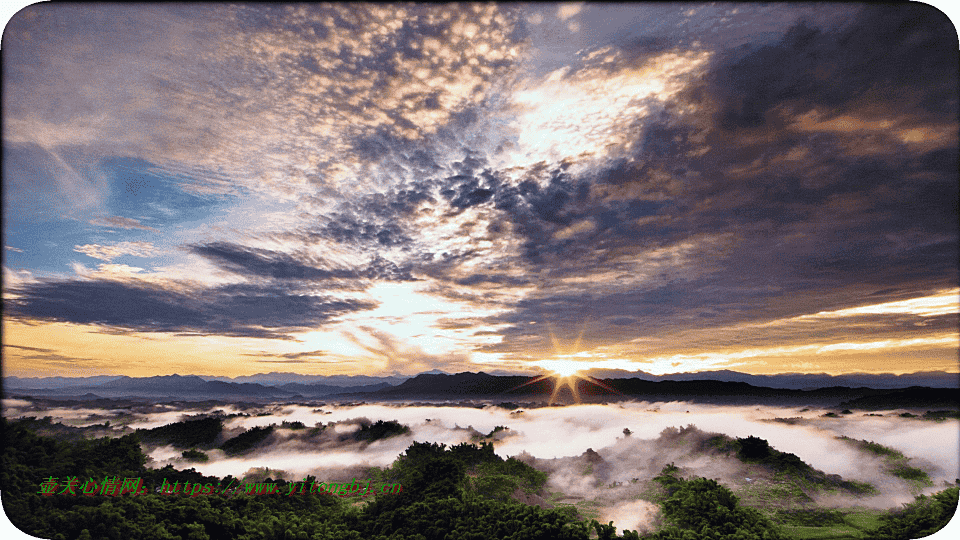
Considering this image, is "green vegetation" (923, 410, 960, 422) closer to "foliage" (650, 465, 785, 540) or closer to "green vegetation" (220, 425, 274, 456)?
"foliage" (650, 465, 785, 540)

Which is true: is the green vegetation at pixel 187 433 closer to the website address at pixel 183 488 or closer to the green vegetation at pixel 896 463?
the website address at pixel 183 488

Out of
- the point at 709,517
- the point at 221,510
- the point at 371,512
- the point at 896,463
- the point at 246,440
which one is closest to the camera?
the point at 709,517

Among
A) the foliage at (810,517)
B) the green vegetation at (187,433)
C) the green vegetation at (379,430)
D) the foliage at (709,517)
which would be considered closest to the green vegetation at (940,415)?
the foliage at (810,517)

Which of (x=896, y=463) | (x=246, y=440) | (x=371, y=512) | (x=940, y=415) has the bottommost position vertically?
(x=246, y=440)

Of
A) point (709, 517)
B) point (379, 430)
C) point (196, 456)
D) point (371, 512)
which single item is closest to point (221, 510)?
point (371, 512)

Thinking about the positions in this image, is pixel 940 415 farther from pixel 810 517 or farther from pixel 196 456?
pixel 196 456

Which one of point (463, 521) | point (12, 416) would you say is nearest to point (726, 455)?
point (463, 521)

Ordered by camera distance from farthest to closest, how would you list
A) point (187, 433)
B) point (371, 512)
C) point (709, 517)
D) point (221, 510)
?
point (187, 433) < point (371, 512) < point (221, 510) < point (709, 517)
